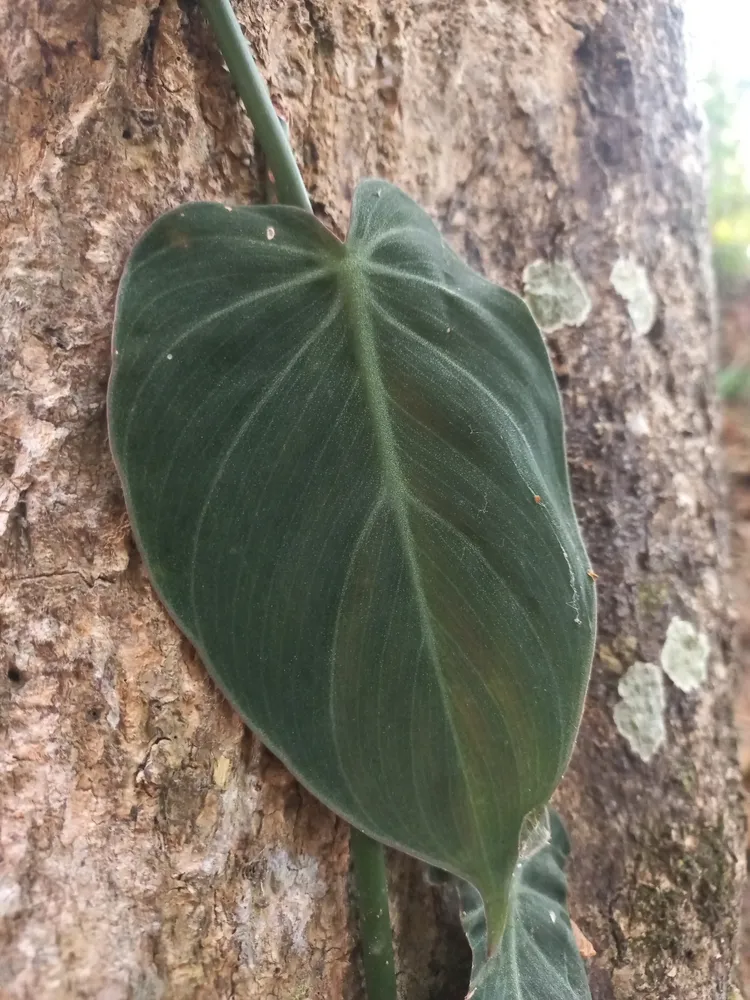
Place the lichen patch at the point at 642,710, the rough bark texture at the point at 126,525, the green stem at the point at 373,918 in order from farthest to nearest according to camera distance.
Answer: the lichen patch at the point at 642,710 → the green stem at the point at 373,918 → the rough bark texture at the point at 126,525

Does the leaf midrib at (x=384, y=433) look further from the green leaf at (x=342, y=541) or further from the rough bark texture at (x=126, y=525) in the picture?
Result: the rough bark texture at (x=126, y=525)

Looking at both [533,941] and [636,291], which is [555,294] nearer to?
[636,291]

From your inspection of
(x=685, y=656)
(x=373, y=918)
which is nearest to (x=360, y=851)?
(x=373, y=918)

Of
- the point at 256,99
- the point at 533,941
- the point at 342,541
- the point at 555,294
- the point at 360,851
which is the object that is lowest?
the point at 533,941

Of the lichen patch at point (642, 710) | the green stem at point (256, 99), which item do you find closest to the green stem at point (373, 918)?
the lichen patch at point (642, 710)

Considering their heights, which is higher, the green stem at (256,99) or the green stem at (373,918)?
the green stem at (256,99)

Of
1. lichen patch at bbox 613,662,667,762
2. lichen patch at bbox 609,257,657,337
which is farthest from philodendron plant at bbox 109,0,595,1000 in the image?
lichen patch at bbox 609,257,657,337

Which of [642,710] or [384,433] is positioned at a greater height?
[384,433]
